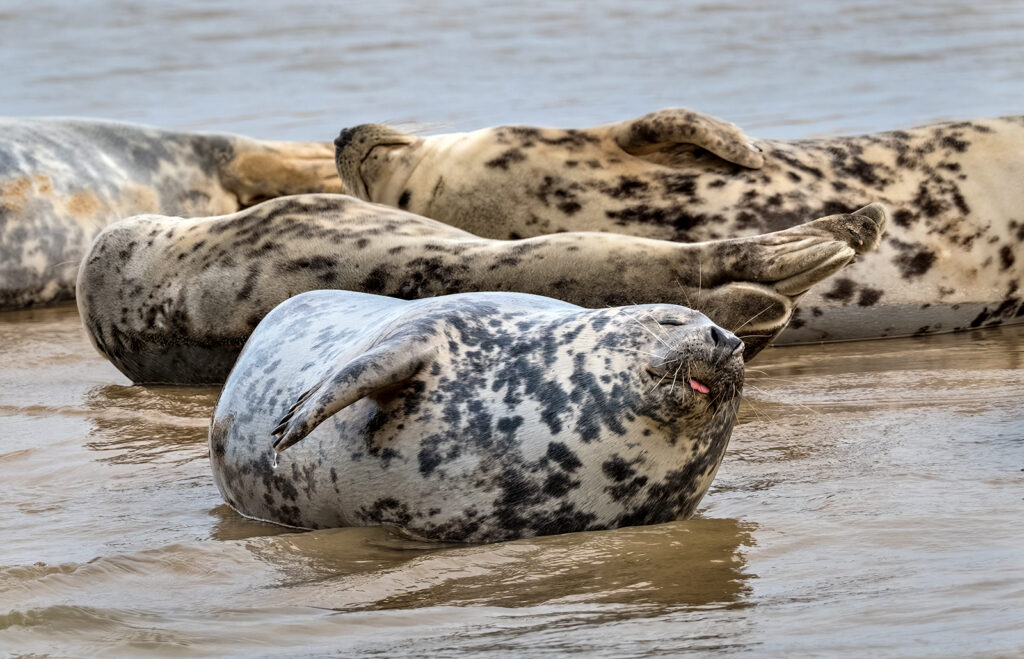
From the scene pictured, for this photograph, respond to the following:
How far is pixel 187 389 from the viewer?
16.9 feet

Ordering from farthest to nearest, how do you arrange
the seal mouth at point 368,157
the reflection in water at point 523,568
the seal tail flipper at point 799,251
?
the seal mouth at point 368,157 < the seal tail flipper at point 799,251 < the reflection in water at point 523,568

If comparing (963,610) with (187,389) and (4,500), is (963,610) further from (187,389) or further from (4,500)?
(187,389)

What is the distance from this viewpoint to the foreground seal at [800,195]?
18.2ft

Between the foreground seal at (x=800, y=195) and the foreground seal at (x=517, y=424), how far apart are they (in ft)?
7.36

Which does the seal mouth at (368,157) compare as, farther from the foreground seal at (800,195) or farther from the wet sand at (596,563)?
the wet sand at (596,563)

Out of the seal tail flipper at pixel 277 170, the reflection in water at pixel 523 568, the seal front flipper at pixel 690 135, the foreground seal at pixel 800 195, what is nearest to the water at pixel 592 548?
the reflection in water at pixel 523 568

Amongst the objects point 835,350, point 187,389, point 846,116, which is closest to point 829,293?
point 835,350

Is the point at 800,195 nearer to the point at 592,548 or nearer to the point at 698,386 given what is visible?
the point at 698,386

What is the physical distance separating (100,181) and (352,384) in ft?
15.1

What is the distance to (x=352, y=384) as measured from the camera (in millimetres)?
3098

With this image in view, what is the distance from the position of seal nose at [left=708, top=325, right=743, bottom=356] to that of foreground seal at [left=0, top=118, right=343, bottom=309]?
452cm

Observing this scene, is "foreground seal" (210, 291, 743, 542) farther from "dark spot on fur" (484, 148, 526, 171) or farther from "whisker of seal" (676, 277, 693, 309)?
"dark spot on fur" (484, 148, 526, 171)

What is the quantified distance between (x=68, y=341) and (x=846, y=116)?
5229mm

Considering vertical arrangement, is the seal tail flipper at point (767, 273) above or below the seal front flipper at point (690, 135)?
below
